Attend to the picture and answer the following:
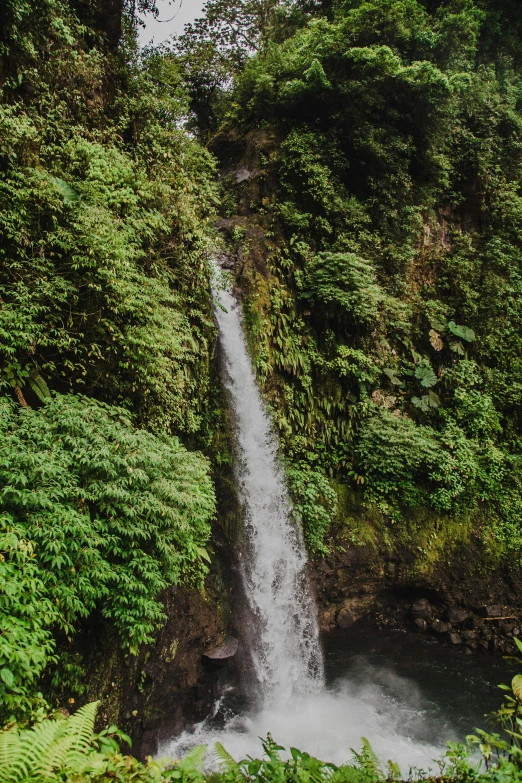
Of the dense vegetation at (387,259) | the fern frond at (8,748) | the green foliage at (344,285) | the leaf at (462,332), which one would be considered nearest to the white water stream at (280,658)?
the dense vegetation at (387,259)

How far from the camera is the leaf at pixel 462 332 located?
10758 millimetres

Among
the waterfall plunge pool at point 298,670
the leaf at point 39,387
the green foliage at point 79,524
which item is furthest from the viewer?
the waterfall plunge pool at point 298,670

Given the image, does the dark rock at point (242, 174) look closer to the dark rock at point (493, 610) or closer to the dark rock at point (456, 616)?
the dark rock at point (456, 616)

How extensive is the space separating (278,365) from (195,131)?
10721mm

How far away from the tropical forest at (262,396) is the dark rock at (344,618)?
0.21 feet

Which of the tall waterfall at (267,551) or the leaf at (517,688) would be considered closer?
the leaf at (517,688)

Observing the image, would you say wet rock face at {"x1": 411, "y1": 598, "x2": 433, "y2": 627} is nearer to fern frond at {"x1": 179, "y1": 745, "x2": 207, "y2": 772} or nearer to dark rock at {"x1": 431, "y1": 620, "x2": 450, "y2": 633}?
dark rock at {"x1": 431, "y1": 620, "x2": 450, "y2": 633}

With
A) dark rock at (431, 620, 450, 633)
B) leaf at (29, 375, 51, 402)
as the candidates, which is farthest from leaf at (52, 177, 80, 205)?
dark rock at (431, 620, 450, 633)

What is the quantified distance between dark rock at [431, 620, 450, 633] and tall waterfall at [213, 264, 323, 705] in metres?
3.04

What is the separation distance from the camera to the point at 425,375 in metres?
10.4

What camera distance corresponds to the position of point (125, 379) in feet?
18.0

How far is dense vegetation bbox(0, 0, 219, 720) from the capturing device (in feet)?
11.4

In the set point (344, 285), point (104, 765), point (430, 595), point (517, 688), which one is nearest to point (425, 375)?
point (344, 285)

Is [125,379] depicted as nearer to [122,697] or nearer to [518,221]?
[122,697]
